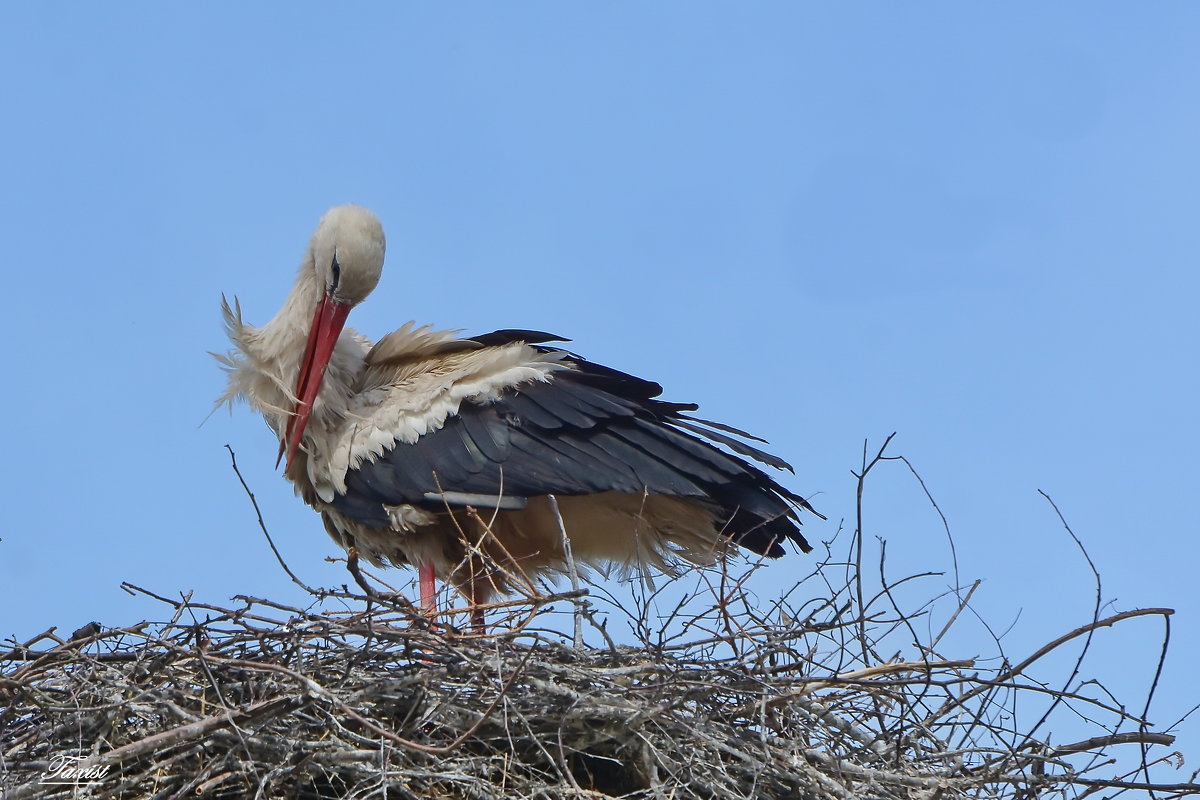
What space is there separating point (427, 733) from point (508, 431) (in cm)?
147

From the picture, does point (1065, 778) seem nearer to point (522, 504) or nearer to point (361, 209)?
point (522, 504)

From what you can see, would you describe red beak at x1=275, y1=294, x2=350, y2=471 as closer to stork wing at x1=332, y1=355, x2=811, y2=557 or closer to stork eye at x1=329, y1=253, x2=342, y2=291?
stork eye at x1=329, y1=253, x2=342, y2=291

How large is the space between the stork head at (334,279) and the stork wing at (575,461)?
0.32 metres

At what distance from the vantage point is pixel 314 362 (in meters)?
5.26

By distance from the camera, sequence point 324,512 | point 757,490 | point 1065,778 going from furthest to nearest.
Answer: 1. point 324,512
2. point 757,490
3. point 1065,778

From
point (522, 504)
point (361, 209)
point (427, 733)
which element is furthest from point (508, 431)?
point (427, 733)

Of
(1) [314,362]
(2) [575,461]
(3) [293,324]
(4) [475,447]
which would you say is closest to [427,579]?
(4) [475,447]

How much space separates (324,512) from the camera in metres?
Result: 5.35

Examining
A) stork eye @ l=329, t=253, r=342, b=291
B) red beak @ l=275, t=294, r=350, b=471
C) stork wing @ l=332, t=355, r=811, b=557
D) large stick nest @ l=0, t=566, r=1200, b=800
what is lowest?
large stick nest @ l=0, t=566, r=1200, b=800

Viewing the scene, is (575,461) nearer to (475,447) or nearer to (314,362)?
(475,447)

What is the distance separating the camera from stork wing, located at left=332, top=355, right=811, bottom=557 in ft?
16.1

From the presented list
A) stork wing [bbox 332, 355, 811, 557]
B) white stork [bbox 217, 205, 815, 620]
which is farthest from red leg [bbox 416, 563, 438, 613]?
stork wing [bbox 332, 355, 811, 557]

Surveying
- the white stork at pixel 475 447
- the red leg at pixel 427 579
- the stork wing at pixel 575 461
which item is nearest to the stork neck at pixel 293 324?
the white stork at pixel 475 447

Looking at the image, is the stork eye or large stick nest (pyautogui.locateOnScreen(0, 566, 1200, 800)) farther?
the stork eye
